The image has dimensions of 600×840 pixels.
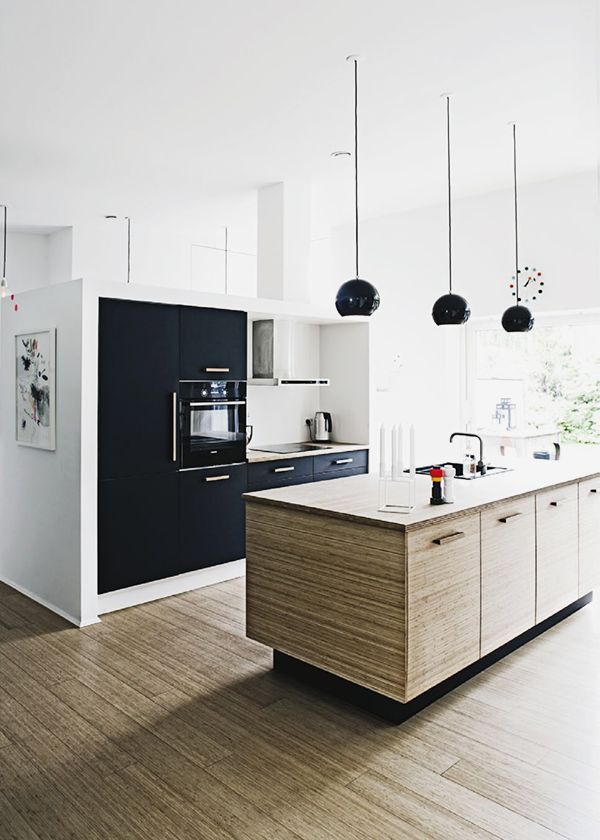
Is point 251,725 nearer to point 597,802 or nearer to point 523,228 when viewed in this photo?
point 597,802

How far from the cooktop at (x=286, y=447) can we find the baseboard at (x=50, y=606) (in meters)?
1.84

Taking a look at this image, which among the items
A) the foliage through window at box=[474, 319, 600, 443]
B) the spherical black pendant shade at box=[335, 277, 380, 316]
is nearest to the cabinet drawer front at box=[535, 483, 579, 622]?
the spherical black pendant shade at box=[335, 277, 380, 316]

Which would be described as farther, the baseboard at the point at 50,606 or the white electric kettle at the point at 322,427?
the white electric kettle at the point at 322,427

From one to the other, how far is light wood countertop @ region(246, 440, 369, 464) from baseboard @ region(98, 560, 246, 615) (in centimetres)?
Answer: 76

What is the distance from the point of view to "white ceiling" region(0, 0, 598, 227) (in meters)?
2.89

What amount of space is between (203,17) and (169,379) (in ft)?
6.93

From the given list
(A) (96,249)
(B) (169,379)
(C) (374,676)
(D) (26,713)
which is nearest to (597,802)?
(C) (374,676)

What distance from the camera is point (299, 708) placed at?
2.91 m

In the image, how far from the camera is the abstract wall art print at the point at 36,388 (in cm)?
420

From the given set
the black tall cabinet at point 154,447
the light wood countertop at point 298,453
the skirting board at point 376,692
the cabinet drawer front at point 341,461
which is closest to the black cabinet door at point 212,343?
the black tall cabinet at point 154,447

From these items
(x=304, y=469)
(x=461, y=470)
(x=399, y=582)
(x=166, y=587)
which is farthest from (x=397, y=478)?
(x=304, y=469)

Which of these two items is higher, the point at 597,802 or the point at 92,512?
the point at 92,512

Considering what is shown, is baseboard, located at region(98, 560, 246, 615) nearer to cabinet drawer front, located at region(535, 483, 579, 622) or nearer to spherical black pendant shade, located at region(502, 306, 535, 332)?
cabinet drawer front, located at region(535, 483, 579, 622)

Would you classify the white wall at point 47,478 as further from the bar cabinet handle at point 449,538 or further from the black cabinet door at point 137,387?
the bar cabinet handle at point 449,538
